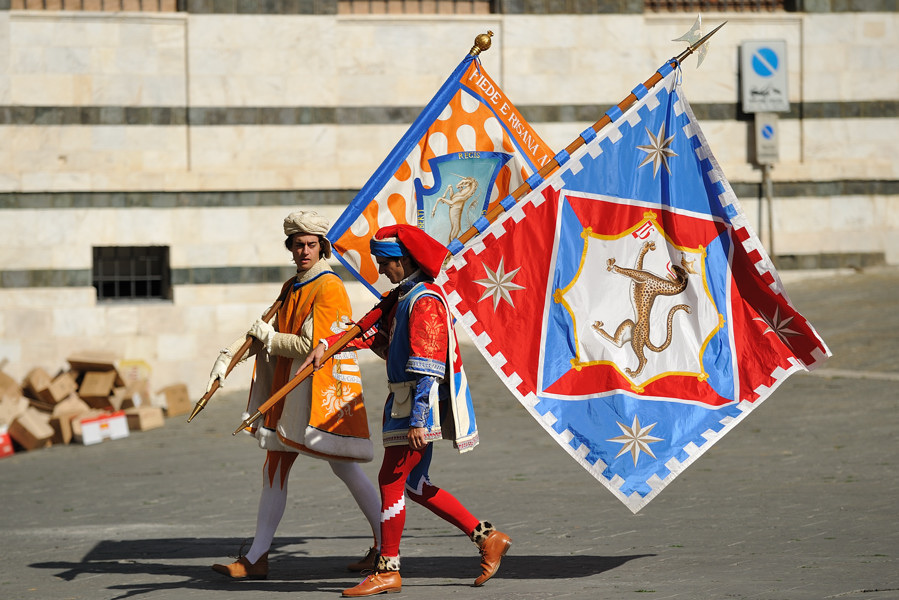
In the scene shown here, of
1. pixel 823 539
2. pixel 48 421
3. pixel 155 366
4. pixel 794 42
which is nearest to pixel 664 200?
pixel 823 539

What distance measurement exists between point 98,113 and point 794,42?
9.83 meters

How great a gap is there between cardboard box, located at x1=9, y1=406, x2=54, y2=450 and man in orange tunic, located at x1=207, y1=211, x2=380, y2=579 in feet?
22.3

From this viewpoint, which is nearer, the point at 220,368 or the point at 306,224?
the point at 220,368

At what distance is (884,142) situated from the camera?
17.2 meters

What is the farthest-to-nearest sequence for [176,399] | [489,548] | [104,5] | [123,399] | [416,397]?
[104,5] → [176,399] → [123,399] → [489,548] → [416,397]

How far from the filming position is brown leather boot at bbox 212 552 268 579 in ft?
21.4


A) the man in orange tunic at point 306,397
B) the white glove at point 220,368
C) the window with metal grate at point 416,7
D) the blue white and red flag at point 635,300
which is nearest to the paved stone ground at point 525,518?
the man in orange tunic at point 306,397

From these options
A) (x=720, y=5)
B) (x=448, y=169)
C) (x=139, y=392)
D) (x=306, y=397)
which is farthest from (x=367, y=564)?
(x=720, y=5)

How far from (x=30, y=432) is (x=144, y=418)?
1.25 metres

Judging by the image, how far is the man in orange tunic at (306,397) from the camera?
655 cm

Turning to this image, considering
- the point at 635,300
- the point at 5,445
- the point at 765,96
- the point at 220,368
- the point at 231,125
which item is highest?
the point at 765,96

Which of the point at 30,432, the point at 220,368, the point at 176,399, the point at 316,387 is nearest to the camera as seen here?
the point at 220,368

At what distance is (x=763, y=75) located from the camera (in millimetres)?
16875

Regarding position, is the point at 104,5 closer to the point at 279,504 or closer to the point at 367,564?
the point at 279,504
